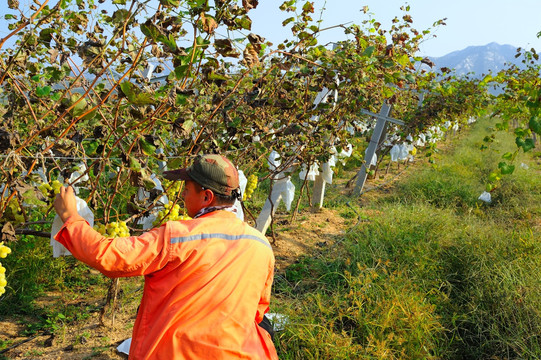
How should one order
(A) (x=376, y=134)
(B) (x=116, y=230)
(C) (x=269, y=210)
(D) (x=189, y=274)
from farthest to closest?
1. (A) (x=376, y=134)
2. (C) (x=269, y=210)
3. (B) (x=116, y=230)
4. (D) (x=189, y=274)

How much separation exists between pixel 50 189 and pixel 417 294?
88.9 inches

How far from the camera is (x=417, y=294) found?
2898mm

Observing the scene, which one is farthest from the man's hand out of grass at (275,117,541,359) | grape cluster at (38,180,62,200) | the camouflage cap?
grass at (275,117,541,359)

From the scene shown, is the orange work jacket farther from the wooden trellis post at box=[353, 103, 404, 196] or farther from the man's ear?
the wooden trellis post at box=[353, 103, 404, 196]

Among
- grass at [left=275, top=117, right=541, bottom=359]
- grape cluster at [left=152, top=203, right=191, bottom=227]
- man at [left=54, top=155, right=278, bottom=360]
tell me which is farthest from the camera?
grass at [left=275, top=117, right=541, bottom=359]

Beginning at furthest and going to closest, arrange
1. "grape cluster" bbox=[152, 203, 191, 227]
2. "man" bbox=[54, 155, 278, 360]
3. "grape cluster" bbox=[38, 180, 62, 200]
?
"grape cluster" bbox=[152, 203, 191, 227], "grape cluster" bbox=[38, 180, 62, 200], "man" bbox=[54, 155, 278, 360]

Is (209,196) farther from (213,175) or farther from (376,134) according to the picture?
(376,134)

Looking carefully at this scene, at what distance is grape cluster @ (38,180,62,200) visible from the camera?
5.97 ft

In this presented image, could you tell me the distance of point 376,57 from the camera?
2.97 m

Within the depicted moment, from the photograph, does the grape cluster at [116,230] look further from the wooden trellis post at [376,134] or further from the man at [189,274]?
the wooden trellis post at [376,134]

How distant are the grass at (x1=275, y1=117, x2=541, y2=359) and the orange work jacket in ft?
3.26

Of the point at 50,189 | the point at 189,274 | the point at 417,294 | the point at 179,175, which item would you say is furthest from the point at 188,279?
the point at 417,294

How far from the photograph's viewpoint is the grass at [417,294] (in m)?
2.54

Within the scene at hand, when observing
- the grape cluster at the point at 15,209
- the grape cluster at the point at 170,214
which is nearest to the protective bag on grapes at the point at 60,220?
the grape cluster at the point at 15,209
